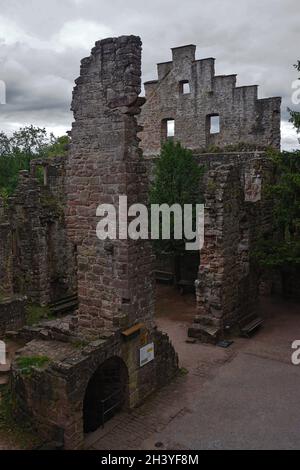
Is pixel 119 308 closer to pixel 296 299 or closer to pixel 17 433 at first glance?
pixel 17 433

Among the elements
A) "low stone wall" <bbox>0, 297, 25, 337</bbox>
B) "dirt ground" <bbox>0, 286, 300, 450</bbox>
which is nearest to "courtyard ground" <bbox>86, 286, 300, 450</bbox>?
"dirt ground" <bbox>0, 286, 300, 450</bbox>

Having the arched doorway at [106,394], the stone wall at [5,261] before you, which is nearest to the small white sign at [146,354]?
the arched doorway at [106,394]

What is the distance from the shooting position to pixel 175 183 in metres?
17.3

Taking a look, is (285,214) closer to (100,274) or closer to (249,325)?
(249,325)

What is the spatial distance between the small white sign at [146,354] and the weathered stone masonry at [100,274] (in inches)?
4.3

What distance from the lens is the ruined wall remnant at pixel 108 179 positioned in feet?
28.3

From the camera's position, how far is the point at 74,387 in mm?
7637

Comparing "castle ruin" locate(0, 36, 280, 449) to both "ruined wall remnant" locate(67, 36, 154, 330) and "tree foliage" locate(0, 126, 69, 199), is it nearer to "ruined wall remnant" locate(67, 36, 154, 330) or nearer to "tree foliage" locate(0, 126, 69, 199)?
"ruined wall remnant" locate(67, 36, 154, 330)

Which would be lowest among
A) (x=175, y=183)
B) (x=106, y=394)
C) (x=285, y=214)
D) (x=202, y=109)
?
(x=106, y=394)

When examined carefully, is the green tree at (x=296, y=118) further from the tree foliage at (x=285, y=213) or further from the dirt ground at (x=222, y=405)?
the dirt ground at (x=222, y=405)

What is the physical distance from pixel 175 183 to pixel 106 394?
9486 millimetres

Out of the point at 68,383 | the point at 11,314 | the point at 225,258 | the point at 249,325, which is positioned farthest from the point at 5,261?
the point at 68,383

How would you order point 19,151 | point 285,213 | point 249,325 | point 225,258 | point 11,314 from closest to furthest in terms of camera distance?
point 11,314 < point 225,258 < point 249,325 < point 285,213 < point 19,151

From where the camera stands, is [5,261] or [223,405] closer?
[223,405]
